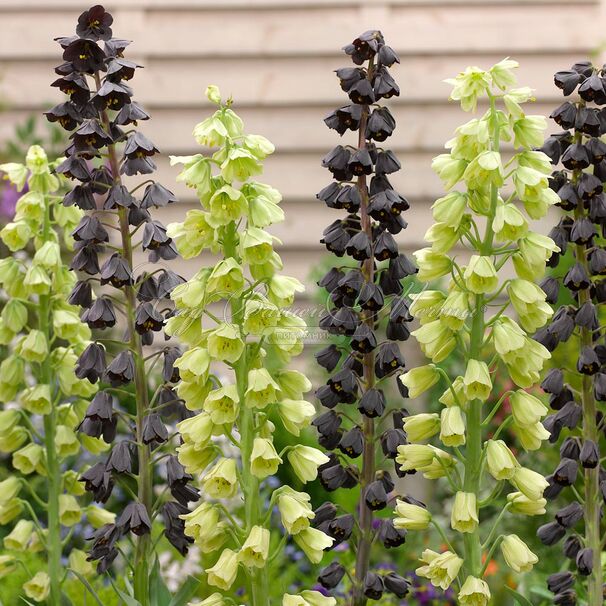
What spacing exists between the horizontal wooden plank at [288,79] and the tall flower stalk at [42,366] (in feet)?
11.6

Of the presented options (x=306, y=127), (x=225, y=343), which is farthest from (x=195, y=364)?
(x=306, y=127)

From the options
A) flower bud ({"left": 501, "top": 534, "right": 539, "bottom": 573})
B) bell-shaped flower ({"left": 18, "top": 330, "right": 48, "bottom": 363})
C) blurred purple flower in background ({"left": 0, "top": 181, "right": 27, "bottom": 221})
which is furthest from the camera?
blurred purple flower in background ({"left": 0, "top": 181, "right": 27, "bottom": 221})

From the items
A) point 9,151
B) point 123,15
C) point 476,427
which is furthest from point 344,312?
point 123,15

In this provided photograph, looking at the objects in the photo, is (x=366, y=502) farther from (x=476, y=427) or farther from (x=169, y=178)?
(x=169, y=178)

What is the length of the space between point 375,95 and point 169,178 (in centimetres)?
397

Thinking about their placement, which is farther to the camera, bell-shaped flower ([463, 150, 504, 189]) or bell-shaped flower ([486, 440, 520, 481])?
bell-shaped flower ([486, 440, 520, 481])

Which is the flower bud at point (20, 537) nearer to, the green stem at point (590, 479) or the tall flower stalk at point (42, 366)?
the tall flower stalk at point (42, 366)

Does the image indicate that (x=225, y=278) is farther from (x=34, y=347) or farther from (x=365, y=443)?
(x=34, y=347)

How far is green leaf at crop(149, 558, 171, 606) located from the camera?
9.75 ft

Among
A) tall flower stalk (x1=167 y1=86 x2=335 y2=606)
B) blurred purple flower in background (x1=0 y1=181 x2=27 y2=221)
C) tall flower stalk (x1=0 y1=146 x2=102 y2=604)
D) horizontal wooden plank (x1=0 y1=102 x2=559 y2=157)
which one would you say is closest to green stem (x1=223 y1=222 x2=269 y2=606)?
tall flower stalk (x1=167 y1=86 x2=335 y2=606)

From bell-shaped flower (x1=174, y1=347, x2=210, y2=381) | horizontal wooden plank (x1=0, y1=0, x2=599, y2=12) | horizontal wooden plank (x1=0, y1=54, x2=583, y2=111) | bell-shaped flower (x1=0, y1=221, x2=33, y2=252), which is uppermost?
horizontal wooden plank (x1=0, y1=0, x2=599, y2=12)

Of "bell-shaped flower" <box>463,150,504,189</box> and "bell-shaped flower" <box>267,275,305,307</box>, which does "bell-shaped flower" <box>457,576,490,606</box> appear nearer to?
"bell-shaped flower" <box>267,275,305,307</box>

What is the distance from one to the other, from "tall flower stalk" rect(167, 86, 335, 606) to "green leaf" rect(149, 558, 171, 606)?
466mm

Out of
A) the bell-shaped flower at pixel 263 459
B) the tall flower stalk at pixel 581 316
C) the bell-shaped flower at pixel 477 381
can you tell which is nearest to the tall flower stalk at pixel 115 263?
the bell-shaped flower at pixel 263 459
